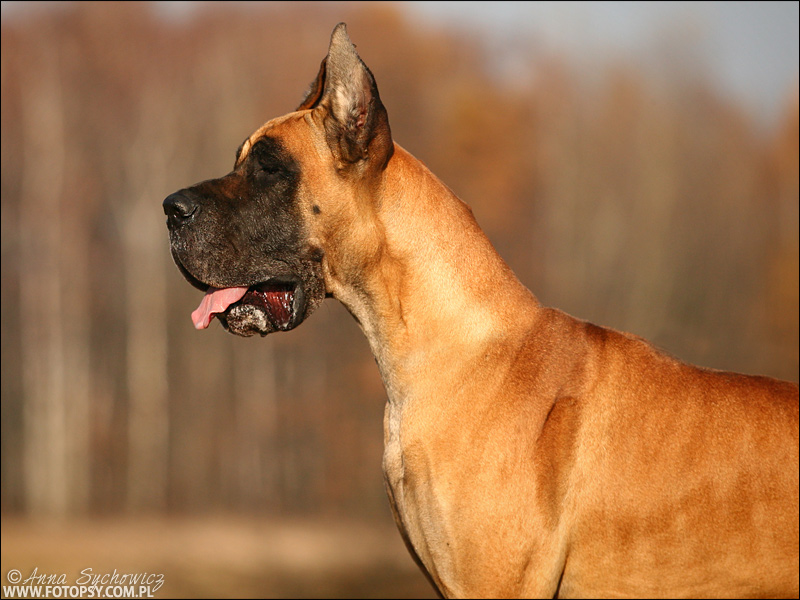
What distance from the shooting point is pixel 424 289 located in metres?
4.04

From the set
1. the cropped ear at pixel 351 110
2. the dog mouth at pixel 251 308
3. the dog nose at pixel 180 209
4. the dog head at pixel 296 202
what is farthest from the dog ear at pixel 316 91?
the dog mouth at pixel 251 308

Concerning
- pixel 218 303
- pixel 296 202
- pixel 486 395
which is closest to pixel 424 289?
pixel 486 395

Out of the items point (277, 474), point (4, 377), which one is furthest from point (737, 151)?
point (4, 377)

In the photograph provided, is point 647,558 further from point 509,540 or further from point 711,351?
point 711,351

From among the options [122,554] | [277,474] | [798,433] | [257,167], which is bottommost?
[277,474]

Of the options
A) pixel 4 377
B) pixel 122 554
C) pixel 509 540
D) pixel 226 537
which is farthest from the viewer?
pixel 4 377

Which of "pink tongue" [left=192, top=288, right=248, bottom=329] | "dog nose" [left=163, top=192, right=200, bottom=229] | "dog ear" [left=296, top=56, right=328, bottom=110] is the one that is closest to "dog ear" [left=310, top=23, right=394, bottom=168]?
"dog ear" [left=296, top=56, right=328, bottom=110]

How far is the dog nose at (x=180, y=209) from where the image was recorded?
161 inches

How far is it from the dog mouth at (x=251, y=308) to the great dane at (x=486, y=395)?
11 mm

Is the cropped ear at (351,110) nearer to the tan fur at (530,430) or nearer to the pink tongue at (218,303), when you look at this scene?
the tan fur at (530,430)

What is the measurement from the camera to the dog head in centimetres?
401

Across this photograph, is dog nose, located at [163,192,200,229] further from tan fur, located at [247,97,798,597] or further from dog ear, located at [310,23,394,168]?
dog ear, located at [310,23,394,168]

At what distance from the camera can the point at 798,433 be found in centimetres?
396

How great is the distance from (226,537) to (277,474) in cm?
469
